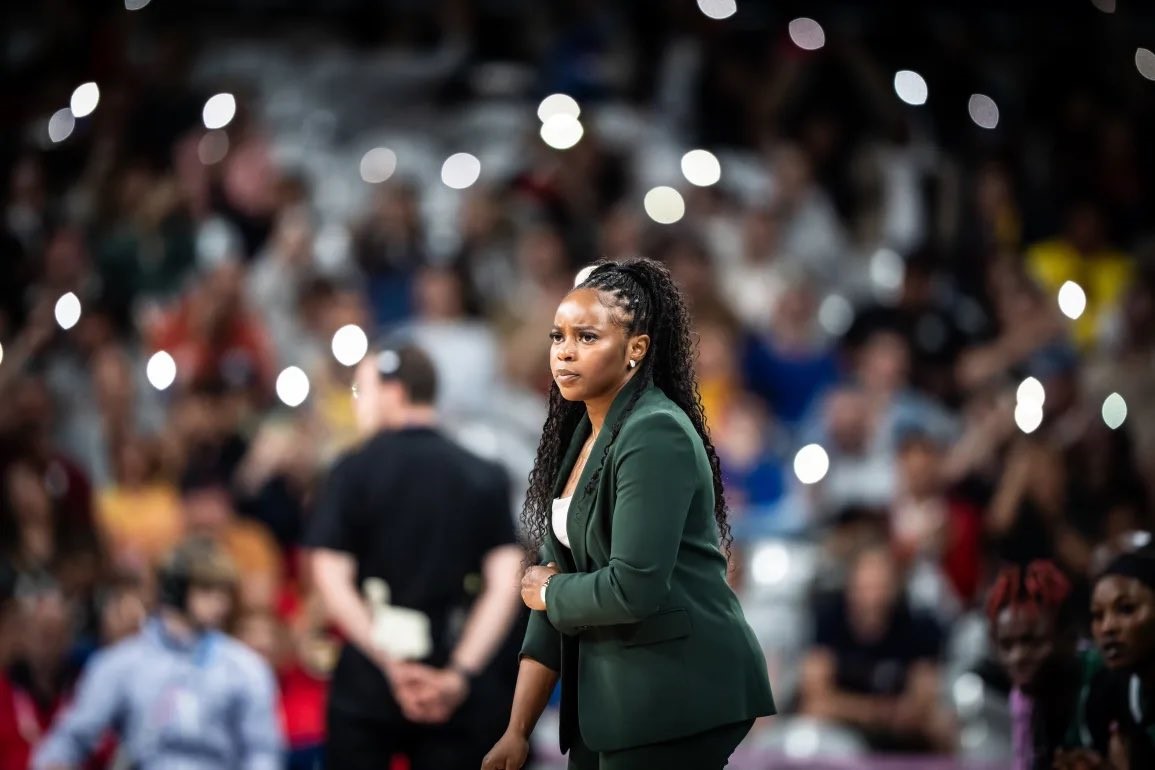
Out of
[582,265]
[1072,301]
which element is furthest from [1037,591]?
[582,265]

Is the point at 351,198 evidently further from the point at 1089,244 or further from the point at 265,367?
the point at 1089,244

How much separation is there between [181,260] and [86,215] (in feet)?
1.84

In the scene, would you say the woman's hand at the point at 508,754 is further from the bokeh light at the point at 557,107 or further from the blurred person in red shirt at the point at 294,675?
the bokeh light at the point at 557,107

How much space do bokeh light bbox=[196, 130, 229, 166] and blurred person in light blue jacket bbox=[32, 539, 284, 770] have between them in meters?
3.57

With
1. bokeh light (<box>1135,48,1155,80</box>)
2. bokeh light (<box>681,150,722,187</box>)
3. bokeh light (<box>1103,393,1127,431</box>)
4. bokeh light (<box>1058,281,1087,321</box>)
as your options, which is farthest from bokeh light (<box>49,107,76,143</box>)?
bokeh light (<box>1135,48,1155,80</box>)

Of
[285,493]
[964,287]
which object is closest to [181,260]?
[285,493]

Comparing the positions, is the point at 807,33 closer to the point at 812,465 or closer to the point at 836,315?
the point at 836,315

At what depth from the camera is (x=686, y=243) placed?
27.9ft

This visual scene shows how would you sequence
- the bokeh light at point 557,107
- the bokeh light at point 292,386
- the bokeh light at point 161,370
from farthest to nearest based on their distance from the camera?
1. the bokeh light at point 557,107
2. the bokeh light at point 161,370
3. the bokeh light at point 292,386

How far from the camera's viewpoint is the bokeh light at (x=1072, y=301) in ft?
27.6

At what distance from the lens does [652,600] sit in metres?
3.07

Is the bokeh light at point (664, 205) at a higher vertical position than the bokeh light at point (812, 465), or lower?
higher

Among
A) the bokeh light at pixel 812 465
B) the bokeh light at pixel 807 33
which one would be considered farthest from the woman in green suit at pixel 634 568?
the bokeh light at pixel 807 33

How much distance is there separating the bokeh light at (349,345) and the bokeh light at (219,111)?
1.65 metres
